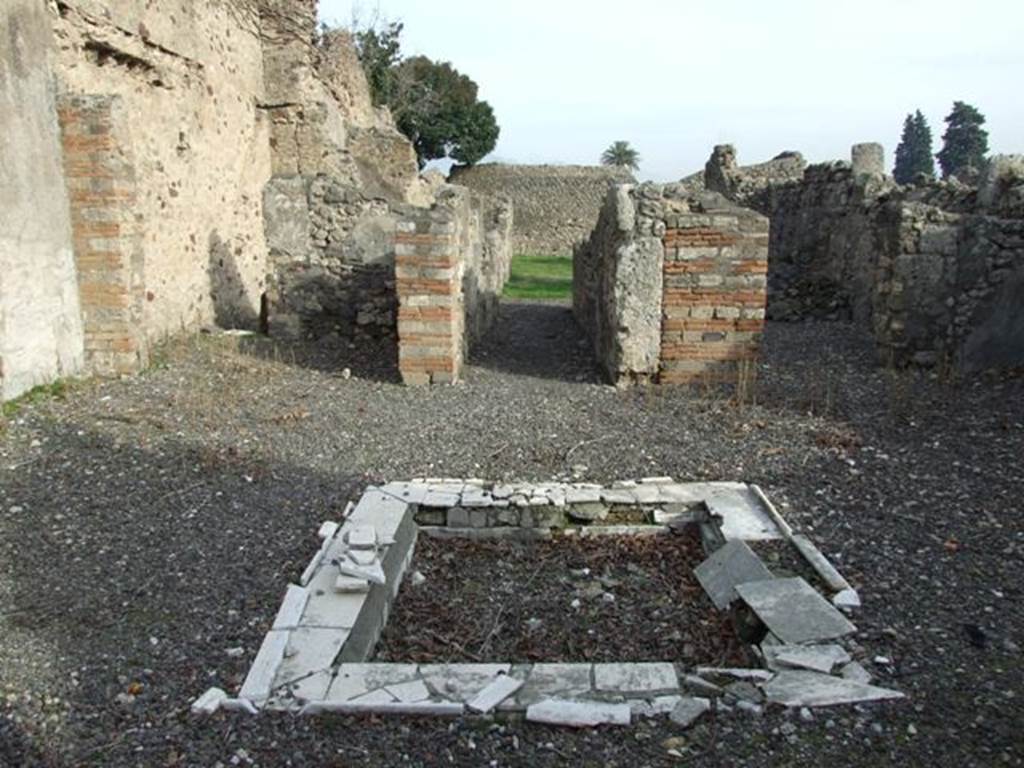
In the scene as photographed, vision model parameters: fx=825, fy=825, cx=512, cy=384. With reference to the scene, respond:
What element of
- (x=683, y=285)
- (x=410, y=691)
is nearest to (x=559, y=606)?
(x=410, y=691)

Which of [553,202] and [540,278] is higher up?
[553,202]

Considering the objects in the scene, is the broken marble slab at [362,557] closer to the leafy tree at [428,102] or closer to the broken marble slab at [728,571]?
the broken marble slab at [728,571]

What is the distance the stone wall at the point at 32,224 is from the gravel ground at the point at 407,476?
1.56 feet

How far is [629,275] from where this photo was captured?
26.2 feet

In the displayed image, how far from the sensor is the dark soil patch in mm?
3994

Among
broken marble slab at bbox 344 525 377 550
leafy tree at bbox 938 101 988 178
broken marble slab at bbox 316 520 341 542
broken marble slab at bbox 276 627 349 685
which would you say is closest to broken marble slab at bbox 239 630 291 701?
broken marble slab at bbox 276 627 349 685

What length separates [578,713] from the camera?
3.10 metres

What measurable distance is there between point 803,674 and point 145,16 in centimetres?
1008

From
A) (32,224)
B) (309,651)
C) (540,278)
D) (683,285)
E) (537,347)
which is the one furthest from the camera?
(540,278)

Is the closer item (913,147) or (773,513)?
(773,513)

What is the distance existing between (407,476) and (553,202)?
93.1 ft

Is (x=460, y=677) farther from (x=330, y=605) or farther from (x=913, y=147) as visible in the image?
(x=913, y=147)

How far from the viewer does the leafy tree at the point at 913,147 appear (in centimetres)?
5506

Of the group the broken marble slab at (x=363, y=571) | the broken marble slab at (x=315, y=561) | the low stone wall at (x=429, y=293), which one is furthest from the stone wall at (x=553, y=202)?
the broken marble slab at (x=363, y=571)
